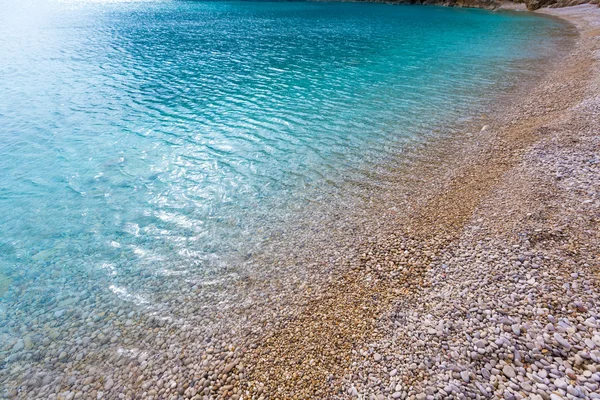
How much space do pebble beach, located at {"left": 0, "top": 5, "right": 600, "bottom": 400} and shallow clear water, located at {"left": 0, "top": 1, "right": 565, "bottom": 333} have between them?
128 centimetres

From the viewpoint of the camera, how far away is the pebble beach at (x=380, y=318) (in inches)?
245

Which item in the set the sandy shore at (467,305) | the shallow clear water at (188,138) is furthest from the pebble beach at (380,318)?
the shallow clear water at (188,138)

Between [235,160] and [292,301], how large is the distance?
30.4 feet

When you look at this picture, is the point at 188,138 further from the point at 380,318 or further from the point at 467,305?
the point at 467,305

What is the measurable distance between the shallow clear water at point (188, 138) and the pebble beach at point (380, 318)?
1282mm

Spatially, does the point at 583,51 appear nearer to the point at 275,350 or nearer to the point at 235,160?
the point at 235,160

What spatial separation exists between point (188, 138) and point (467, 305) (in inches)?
651

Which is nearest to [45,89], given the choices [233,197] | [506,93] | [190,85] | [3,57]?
[190,85]

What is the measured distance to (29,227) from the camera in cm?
1209

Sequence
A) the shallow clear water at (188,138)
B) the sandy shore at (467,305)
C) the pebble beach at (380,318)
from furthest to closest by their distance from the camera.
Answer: the shallow clear water at (188,138) < the pebble beach at (380,318) < the sandy shore at (467,305)

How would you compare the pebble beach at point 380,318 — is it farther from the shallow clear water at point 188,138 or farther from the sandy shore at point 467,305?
the shallow clear water at point 188,138

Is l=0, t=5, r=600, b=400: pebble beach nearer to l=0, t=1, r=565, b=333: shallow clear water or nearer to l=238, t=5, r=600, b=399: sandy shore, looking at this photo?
l=238, t=5, r=600, b=399: sandy shore

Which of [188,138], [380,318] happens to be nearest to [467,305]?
[380,318]

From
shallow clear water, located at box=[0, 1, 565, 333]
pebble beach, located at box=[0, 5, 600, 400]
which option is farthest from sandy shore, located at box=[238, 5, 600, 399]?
shallow clear water, located at box=[0, 1, 565, 333]
